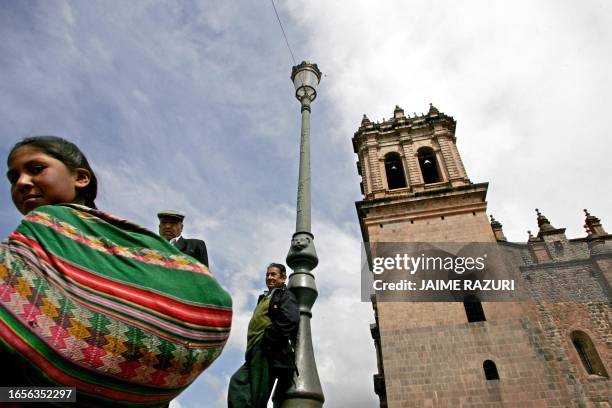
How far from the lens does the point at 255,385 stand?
290 cm

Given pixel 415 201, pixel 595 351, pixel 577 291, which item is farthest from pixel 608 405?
pixel 415 201

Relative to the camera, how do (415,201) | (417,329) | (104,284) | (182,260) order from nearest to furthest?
(104,284), (182,260), (417,329), (415,201)

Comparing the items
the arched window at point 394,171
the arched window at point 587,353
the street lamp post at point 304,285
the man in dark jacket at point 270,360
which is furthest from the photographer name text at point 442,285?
the man in dark jacket at point 270,360

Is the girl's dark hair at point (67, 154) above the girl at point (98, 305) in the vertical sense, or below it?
above

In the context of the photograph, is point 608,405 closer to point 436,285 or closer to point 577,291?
point 577,291

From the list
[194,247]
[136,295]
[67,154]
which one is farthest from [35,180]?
[194,247]

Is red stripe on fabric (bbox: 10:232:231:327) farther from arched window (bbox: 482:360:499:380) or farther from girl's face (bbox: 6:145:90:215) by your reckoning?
arched window (bbox: 482:360:499:380)

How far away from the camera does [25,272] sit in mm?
803

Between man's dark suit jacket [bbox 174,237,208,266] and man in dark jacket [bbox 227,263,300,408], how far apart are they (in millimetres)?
706

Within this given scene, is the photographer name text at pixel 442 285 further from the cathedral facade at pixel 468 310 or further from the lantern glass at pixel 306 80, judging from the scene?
the lantern glass at pixel 306 80

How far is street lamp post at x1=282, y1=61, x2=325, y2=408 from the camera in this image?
264 cm

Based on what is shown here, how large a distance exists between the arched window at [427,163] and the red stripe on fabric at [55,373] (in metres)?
19.2

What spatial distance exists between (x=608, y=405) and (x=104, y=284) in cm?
2072

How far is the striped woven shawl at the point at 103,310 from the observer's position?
76 centimetres
